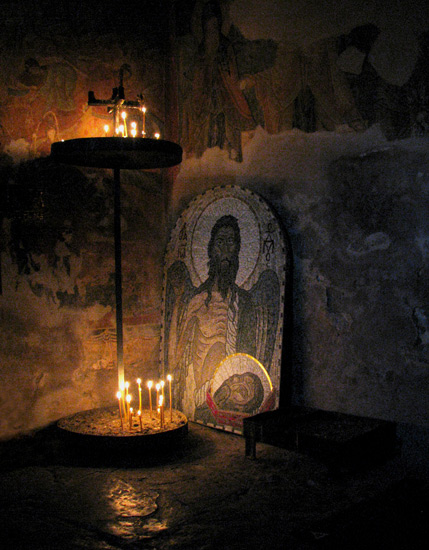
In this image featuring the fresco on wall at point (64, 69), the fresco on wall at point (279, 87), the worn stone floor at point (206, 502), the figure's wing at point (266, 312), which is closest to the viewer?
the worn stone floor at point (206, 502)

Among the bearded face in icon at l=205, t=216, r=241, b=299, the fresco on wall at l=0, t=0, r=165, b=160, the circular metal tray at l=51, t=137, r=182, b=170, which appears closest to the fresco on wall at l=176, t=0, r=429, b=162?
the fresco on wall at l=0, t=0, r=165, b=160

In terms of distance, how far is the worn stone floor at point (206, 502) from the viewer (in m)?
3.03

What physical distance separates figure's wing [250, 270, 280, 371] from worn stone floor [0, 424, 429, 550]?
0.76 metres

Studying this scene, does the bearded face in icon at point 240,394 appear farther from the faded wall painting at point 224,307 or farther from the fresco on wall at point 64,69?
the fresco on wall at point 64,69

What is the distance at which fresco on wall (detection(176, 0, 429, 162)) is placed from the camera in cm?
419

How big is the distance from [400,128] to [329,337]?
166cm

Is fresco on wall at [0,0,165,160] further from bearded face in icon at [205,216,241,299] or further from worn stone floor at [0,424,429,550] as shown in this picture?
worn stone floor at [0,424,429,550]

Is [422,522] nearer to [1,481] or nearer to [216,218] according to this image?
[1,481]

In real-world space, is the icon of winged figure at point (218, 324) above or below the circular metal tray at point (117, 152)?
below

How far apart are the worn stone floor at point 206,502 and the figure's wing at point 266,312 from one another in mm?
764

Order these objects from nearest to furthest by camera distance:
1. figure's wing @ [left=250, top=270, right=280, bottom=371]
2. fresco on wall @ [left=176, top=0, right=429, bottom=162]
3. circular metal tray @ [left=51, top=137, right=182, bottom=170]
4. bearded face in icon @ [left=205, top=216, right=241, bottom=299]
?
1. circular metal tray @ [left=51, top=137, right=182, bottom=170]
2. fresco on wall @ [left=176, top=0, right=429, bottom=162]
3. figure's wing @ [left=250, top=270, right=280, bottom=371]
4. bearded face in icon @ [left=205, top=216, right=241, bottom=299]

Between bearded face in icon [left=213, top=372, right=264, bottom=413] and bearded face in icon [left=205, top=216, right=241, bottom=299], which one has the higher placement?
bearded face in icon [left=205, top=216, right=241, bottom=299]

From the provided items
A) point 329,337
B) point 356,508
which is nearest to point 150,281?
point 329,337

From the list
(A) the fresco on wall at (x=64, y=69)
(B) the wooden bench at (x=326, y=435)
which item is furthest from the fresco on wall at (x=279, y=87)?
(B) the wooden bench at (x=326, y=435)
